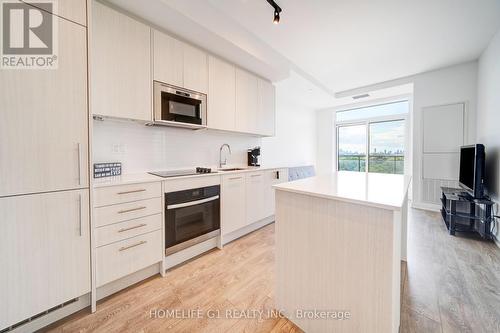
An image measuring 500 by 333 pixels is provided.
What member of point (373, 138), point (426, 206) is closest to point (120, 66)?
point (426, 206)

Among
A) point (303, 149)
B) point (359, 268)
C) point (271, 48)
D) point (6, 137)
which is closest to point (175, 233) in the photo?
point (6, 137)

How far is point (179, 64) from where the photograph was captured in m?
2.19

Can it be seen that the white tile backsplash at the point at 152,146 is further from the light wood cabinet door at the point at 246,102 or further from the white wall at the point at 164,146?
the light wood cabinet door at the point at 246,102

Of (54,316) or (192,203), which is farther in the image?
(192,203)

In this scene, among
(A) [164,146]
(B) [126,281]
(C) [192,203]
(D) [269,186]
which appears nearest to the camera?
(B) [126,281]

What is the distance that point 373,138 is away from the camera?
18.1ft

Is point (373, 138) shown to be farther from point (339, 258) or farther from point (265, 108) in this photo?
point (339, 258)

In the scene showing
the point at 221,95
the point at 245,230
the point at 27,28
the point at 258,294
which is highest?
the point at 221,95

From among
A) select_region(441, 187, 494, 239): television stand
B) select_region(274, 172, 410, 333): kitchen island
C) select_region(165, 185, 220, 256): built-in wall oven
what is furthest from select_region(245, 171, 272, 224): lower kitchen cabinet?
select_region(441, 187, 494, 239): television stand

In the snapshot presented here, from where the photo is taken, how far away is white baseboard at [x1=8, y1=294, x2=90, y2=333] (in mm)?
1266

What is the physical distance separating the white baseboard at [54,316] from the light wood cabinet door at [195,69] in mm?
2239

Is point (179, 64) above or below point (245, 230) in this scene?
above

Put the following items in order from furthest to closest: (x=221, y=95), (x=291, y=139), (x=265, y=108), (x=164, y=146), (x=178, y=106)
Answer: (x=291, y=139) → (x=265, y=108) → (x=221, y=95) → (x=164, y=146) → (x=178, y=106)

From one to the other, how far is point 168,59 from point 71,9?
2.79 ft
